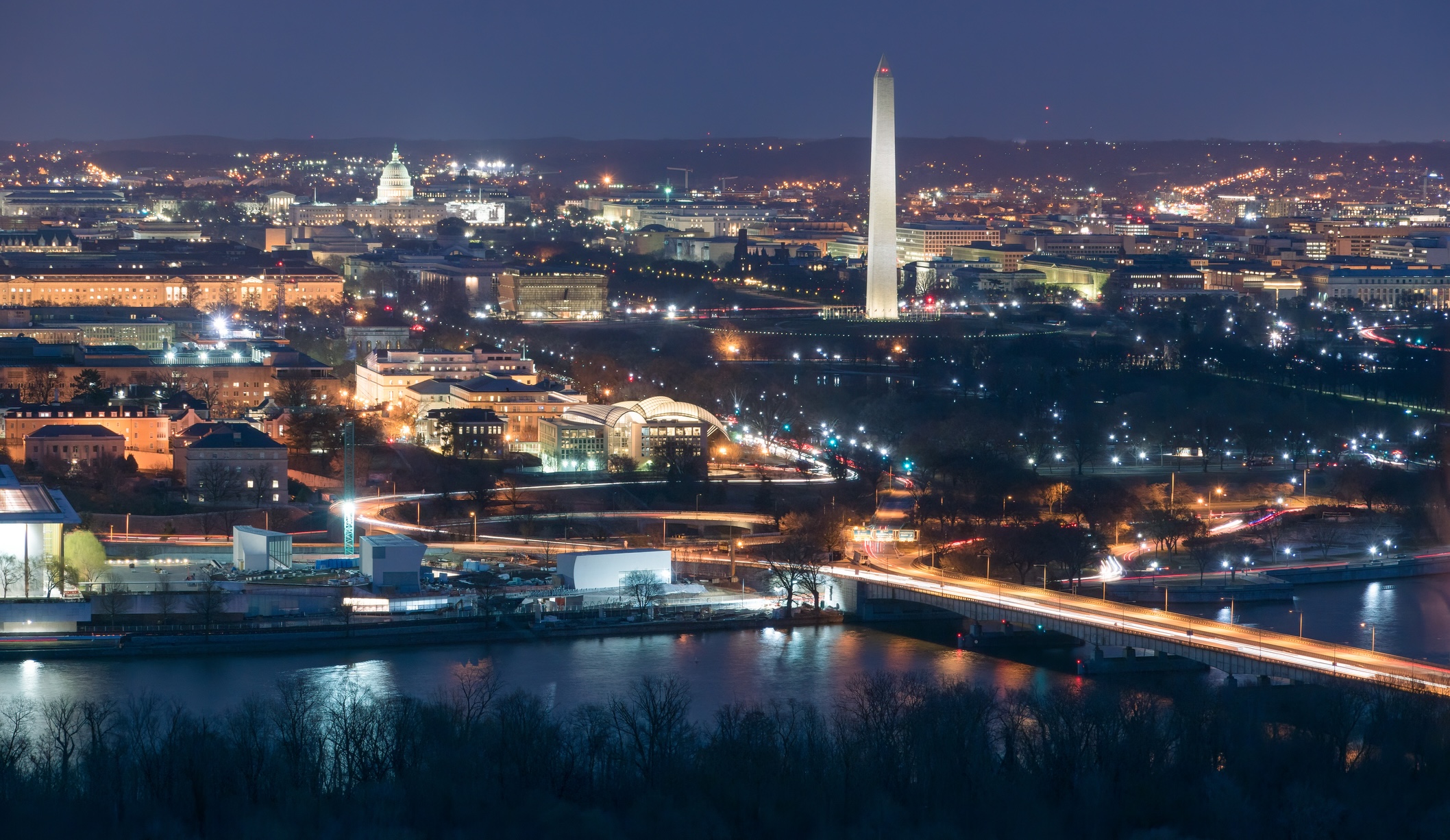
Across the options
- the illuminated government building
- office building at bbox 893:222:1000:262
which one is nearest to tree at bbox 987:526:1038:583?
office building at bbox 893:222:1000:262

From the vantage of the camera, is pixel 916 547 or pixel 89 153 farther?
pixel 89 153

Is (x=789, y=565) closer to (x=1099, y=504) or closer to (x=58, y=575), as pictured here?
(x=1099, y=504)

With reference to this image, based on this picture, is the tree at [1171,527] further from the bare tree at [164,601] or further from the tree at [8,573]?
the tree at [8,573]

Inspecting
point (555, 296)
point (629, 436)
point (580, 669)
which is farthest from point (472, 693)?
point (555, 296)

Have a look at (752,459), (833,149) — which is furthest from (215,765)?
(833,149)

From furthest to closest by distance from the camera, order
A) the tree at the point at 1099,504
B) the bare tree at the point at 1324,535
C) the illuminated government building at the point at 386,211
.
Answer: the illuminated government building at the point at 386,211
the tree at the point at 1099,504
the bare tree at the point at 1324,535

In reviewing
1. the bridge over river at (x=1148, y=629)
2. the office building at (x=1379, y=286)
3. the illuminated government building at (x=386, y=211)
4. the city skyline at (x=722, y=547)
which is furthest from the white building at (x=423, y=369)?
the illuminated government building at (x=386, y=211)

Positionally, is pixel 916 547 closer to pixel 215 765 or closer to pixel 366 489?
pixel 366 489
